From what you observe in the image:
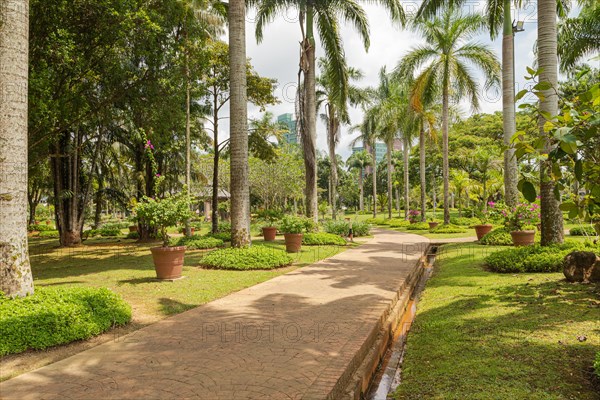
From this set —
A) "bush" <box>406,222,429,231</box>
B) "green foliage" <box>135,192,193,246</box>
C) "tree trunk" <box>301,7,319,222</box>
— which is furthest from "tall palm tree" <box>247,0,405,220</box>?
"bush" <box>406,222,429,231</box>

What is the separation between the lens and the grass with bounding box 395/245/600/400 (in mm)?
3785

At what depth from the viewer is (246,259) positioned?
10977mm

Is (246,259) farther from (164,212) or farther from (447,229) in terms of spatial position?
(447,229)

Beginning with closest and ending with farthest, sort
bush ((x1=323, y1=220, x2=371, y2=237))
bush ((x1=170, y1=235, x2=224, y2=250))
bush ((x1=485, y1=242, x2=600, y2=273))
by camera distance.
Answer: bush ((x1=485, y1=242, x2=600, y2=273))
bush ((x1=170, y1=235, x2=224, y2=250))
bush ((x1=323, y1=220, x2=371, y2=237))

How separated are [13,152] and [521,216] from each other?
13.9 meters

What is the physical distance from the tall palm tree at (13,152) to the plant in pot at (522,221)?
12.9 m

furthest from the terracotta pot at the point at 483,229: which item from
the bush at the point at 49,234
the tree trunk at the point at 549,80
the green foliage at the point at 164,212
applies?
the bush at the point at 49,234

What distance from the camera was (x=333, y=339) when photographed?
5.01m

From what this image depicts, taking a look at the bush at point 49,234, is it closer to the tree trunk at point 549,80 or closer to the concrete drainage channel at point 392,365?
the concrete drainage channel at point 392,365

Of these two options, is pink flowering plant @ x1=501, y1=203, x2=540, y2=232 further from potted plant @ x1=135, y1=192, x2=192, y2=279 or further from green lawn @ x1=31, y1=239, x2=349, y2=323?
potted plant @ x1=135, y1=192, x2=192, y2=279

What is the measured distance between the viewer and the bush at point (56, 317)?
4.76 meters

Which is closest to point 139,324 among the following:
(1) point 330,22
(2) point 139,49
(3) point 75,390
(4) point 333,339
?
(3) point 75,390

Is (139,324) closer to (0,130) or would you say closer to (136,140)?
(0,130)

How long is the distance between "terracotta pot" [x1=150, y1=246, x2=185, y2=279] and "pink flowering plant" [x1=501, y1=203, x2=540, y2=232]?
35.8 feet
